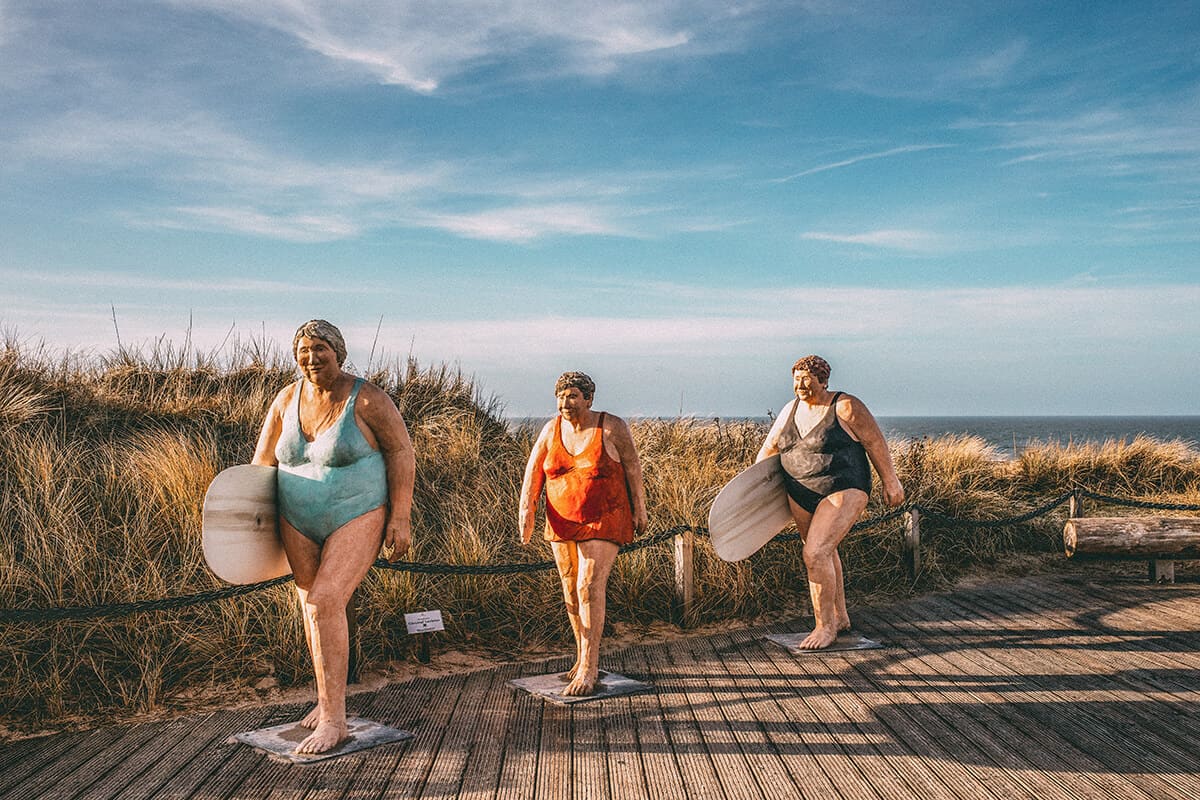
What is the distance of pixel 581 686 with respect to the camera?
492 cm

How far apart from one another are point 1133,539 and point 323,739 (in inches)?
269

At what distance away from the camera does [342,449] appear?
4082 mm

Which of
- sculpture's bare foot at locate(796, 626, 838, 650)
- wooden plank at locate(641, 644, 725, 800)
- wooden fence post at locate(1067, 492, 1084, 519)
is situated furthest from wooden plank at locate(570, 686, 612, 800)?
wooden fence post at locate(1067, 492, 1084, 519)

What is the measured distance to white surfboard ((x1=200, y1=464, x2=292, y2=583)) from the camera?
13.2 ft

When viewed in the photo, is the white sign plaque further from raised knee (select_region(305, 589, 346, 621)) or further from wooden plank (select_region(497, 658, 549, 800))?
raised knee (select_region(305, 589, 346, 621))

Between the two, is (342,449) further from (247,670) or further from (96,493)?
(96,493)

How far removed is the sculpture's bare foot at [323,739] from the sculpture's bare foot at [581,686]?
3.86ft

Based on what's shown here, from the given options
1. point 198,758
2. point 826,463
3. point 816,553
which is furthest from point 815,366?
point 198,758

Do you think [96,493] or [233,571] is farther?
[96,493]

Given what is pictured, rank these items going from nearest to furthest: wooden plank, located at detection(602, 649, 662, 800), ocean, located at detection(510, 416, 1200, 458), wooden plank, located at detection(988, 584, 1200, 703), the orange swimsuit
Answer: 1. wooden plank, located at detection(602, 649, 662, 800)
2. the orange swimsuit
3. wooden plank, located at detection(988, 584, 1200, 703)
4. ocean, located at detection(510, 416, 1200, 458)

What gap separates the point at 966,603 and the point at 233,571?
222 inches

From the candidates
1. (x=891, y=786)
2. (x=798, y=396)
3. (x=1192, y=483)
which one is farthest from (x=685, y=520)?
(x=1192, y=483)

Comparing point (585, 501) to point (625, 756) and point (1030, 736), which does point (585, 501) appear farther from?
point (1030, 736)

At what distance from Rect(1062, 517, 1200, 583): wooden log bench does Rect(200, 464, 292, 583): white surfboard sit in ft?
21.6
